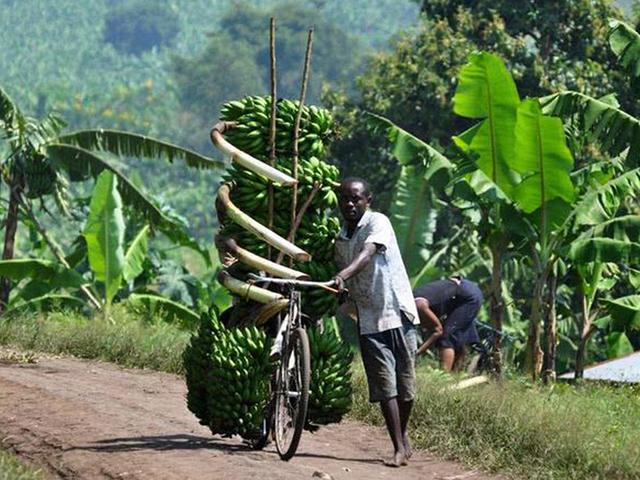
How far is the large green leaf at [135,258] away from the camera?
2209 cm

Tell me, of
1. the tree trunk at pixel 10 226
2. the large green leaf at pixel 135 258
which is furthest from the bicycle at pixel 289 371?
the tree trunk at pixel 10 226

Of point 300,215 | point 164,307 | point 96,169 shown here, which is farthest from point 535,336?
point 300,215

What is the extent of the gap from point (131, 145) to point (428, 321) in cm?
742

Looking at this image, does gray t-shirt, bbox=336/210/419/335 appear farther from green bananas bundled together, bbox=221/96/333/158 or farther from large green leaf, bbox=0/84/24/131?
large green leaf, bbox=0/84/24/131

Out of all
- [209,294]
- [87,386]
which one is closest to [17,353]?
[87,386]

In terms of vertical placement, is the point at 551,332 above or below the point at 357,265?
below

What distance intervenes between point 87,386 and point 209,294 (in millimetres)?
13558

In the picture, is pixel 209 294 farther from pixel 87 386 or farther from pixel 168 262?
pixel 87 386

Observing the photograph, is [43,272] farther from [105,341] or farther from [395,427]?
[395,427]

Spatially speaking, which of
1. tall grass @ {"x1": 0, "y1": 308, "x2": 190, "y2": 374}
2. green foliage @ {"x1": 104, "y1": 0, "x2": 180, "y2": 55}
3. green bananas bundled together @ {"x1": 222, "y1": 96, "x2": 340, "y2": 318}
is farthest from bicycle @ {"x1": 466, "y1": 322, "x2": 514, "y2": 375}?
green foliage @ {"x1": 104, "y1": 0, "x2": 180, "y2": 55}

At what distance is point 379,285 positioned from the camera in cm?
991

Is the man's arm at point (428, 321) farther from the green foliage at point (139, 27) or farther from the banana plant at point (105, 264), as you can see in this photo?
the green foliage at point (139, 27)

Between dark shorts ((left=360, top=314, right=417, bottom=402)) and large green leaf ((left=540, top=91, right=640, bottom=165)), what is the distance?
Answer: 23.2 feet

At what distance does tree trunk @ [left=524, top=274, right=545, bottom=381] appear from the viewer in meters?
17.7
